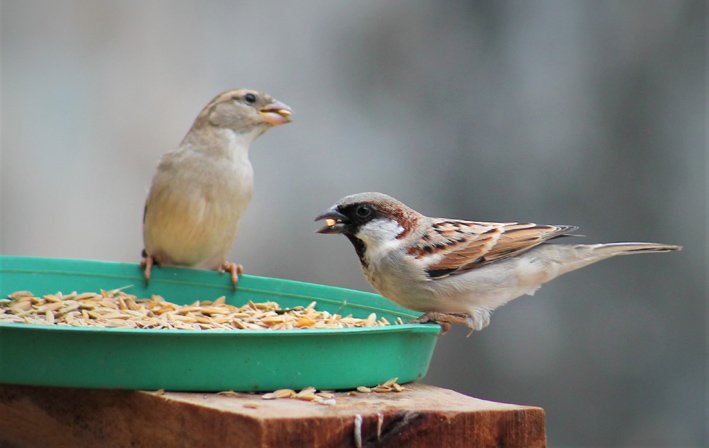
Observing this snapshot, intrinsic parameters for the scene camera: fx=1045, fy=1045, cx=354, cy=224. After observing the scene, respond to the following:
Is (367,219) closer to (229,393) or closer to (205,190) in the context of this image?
(205,190)

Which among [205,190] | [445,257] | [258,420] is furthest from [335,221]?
[258,420]

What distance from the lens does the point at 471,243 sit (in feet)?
11.5

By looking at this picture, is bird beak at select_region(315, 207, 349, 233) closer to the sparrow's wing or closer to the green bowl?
the sparrow's wing

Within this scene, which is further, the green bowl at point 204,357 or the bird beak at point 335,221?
the bird beak at point 335,221

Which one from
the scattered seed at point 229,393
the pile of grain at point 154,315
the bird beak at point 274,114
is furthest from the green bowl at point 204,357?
the bird beak at point 274,114

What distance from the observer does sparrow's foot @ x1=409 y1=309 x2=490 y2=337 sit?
3.22 meters

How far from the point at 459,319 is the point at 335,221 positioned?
0.50 metres

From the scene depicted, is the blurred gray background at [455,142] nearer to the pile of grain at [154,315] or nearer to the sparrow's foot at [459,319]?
the sparrow's foot at [459,319]

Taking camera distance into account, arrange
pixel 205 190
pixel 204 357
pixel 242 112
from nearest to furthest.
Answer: pixel 204 357 → pixel 205 190 → pixel 242 112

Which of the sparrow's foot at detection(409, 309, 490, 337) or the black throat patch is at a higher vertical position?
the black throat patch

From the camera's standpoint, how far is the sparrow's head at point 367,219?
10.9 feet

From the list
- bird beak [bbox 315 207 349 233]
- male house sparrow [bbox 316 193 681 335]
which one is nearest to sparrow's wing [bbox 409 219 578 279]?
male house sparrow [bbox 316 193 681 335]

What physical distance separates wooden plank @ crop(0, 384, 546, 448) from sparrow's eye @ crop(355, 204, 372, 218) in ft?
3.45

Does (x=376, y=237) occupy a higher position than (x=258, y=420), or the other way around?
(x=376, y=237)
